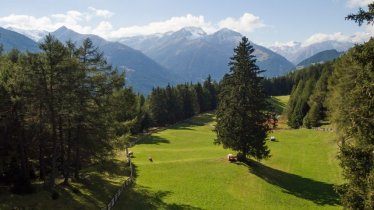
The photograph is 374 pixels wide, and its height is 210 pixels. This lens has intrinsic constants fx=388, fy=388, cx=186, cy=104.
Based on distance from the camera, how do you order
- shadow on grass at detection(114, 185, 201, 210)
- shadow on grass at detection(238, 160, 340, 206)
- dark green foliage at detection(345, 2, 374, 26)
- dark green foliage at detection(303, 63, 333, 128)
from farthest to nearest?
dark green foliage at detection(303, 63, 333, 128) → shadow on grass at detection(238, 160, 340, 206) → shadow on grass at detection(114, 185, 201, 210) → dark green foliage at detection(345, 2, 374, 26)

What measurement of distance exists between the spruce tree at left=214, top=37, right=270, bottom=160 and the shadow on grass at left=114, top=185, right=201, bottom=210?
1341 centimetres

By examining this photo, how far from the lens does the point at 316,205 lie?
4253 centimetres

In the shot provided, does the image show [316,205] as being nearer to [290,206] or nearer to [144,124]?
[290,206]

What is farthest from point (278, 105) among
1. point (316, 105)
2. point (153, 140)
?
point (153, 140)

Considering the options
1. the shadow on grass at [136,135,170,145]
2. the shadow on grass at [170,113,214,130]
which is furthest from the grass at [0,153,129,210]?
the shadow on grass at [170,113,214,130]

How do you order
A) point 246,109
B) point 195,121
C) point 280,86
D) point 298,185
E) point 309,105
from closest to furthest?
point 298,185 → point 246,109 → point 309,105 → point 195,121 → point 280,86

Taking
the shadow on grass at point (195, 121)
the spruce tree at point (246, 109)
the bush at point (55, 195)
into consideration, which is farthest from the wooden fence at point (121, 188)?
the shadow on grass at point (195, 121)

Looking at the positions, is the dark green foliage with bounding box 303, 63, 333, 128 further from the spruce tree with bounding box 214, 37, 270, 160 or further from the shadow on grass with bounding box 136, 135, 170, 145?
the spruce tree with bounding box 214, 37, 270, 160

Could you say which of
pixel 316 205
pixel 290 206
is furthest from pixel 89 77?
pixel 316 205

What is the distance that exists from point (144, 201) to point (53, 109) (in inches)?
519

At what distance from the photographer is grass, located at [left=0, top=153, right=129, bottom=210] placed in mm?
34656

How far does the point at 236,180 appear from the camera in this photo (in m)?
48.8

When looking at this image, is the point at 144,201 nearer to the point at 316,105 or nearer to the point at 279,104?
the point at 316,105

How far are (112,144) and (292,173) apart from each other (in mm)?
26088
